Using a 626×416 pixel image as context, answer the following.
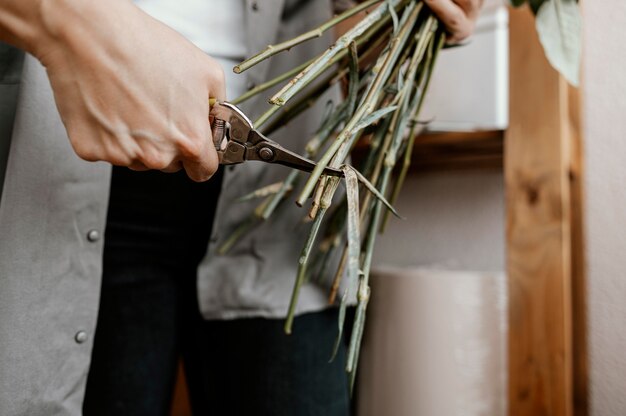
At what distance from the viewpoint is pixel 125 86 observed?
393 mm

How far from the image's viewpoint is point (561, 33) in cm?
61

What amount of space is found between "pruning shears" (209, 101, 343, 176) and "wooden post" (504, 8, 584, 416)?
60 centimetres

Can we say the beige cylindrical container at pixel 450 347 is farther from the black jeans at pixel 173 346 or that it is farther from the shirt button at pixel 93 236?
the shirt button at pixel 93 236

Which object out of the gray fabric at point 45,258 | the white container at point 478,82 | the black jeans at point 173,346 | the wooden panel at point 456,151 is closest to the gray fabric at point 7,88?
the gray fabric at point 45,258

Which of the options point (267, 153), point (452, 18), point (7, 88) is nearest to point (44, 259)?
point (7, 88)

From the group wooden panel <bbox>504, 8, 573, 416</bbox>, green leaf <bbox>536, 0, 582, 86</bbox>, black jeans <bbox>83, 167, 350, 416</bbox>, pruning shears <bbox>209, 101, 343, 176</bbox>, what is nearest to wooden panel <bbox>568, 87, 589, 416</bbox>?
wooden panel <bbox>504, 8, 573, 416</bbox>

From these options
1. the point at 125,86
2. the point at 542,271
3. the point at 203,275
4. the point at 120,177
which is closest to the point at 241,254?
the point at 203,275

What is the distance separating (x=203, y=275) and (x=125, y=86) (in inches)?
14.3

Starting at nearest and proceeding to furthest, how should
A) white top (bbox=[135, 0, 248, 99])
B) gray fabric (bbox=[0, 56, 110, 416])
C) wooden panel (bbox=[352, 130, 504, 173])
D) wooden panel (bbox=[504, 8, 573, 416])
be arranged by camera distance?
gray fabric (bbox=[0, 56, 110, 416]) → white top (bbox=[135, 0, 248, 99]) → wooden panel (bbox=[504, 8, 573, 416]) → wooden panel (bbox=[352, 130, 504, 173])

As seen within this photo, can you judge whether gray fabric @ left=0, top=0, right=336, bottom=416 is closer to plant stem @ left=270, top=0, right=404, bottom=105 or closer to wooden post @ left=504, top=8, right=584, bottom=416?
plant stem @ left=270, top=0, right=404, bottom=105

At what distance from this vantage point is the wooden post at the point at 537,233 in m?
0.89

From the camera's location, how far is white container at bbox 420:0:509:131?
1055 mm

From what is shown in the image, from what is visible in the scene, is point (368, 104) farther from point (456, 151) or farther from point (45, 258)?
point (456, 151)

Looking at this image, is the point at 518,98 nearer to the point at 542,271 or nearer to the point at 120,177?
the point at 542,271
